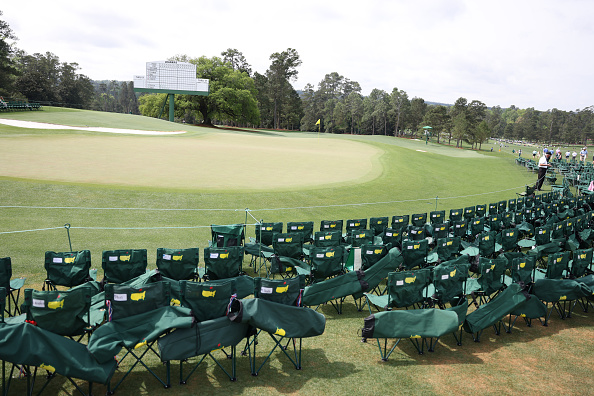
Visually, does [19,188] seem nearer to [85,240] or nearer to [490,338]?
[85,240]

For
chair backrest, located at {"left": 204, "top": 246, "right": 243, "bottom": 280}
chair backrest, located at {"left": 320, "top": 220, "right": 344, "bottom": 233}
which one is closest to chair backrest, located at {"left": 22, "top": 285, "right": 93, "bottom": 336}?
chair backrest, located at {"left": 204, "top": 246, "right": 243, "bottom": 280}

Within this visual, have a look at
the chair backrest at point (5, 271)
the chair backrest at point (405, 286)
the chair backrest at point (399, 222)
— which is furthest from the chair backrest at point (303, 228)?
the chair backrest at point (5, 271)

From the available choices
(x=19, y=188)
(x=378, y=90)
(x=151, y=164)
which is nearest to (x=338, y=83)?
(x=378, y=90)

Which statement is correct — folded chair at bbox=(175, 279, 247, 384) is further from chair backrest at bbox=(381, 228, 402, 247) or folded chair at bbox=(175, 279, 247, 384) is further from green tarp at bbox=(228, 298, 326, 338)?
chair backrest at bbox=(381, 228, 402, 247)

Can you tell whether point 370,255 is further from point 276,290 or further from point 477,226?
point 477,226

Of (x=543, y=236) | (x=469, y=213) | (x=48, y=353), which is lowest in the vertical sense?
(x=48, y=353)

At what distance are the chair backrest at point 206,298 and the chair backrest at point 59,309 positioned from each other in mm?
1267

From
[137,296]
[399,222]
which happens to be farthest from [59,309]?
[399,222]

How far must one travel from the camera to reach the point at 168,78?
5672cm

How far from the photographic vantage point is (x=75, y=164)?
70.9ft

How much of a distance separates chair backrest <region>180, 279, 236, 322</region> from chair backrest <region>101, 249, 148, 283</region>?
86.5 inches

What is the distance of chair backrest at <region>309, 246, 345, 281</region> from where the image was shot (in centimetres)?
837

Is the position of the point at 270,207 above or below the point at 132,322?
below

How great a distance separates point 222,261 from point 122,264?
1.84m
